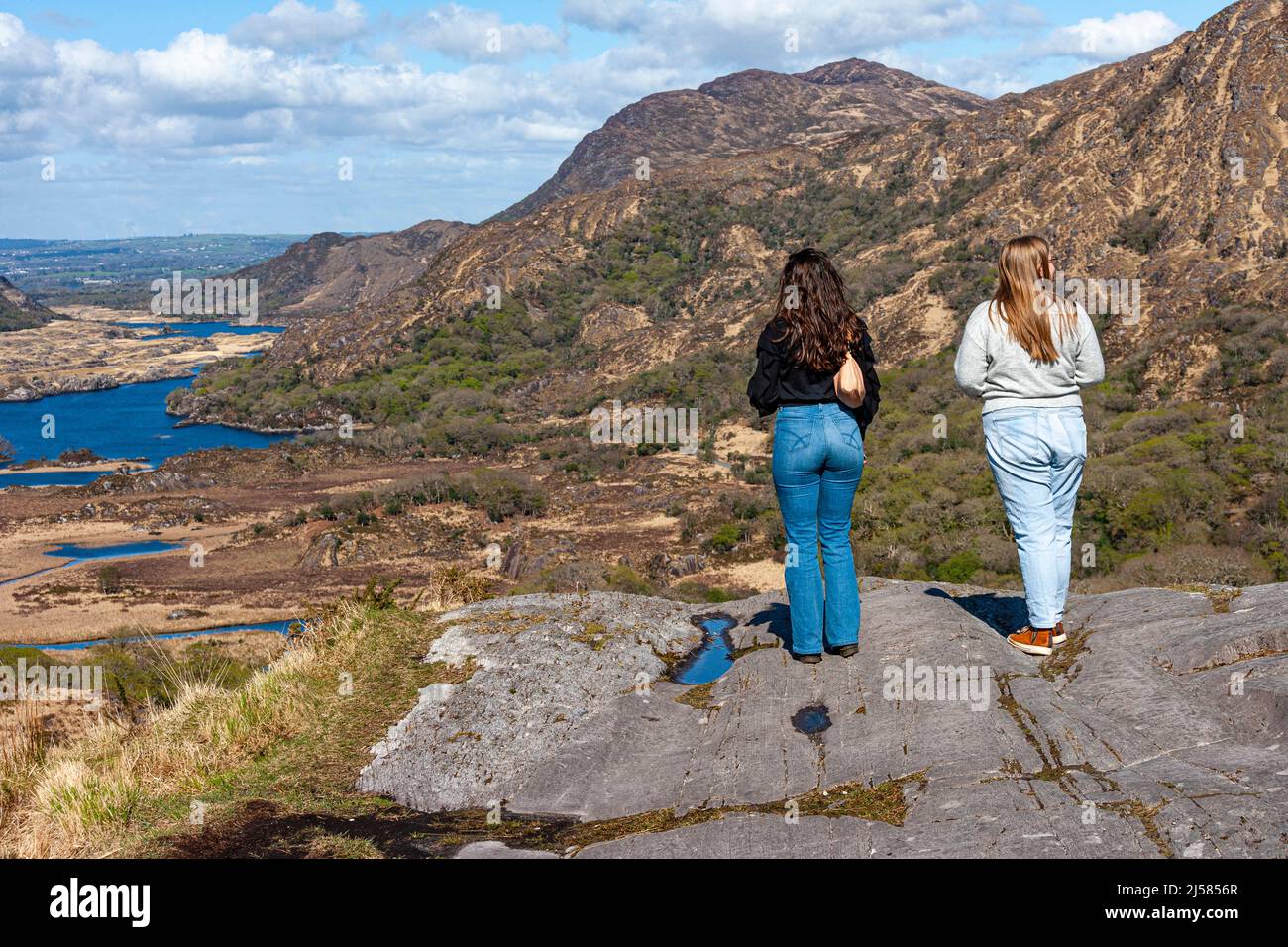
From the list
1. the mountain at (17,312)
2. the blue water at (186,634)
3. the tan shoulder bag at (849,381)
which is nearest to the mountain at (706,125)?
the mountain at (17,312)

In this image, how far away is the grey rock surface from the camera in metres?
3.57

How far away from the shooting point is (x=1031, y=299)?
525cm

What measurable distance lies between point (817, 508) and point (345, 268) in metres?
191

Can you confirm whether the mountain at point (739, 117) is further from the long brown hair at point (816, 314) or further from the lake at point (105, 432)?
the long brown hair at point (816, 314)

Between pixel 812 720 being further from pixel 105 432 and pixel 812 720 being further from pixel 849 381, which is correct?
pixel 105 432

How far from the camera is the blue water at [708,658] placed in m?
6.05

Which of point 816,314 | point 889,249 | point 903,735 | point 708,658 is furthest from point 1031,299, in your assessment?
point 889,249

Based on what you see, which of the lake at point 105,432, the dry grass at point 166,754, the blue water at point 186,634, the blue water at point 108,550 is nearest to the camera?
the dry grass at point 166,754

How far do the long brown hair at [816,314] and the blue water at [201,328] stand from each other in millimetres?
157041

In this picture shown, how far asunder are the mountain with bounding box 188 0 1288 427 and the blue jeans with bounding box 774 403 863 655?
1103 inches

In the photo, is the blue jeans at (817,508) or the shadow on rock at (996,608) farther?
the shadow on rock at (996,608)

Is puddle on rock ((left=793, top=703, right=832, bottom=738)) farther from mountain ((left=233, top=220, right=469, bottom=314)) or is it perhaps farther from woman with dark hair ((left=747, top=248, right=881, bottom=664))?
mountain ((left=233, top=220, right=469, bottom=314))

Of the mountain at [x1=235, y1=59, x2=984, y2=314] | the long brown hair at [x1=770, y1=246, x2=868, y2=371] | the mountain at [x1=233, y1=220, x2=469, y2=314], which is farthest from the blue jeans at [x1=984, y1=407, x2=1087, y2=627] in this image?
the mountain at [x1=233, y1=220, x2=469, y2=314]
